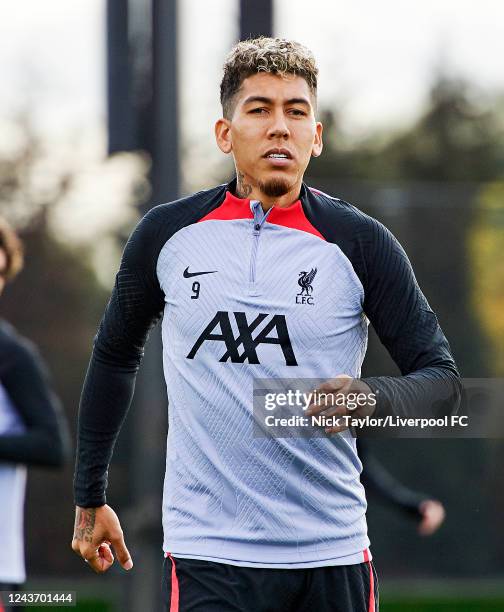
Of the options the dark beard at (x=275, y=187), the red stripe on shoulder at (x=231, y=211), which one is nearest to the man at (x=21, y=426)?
the red stripe on shoulder at (x=231, y=211)

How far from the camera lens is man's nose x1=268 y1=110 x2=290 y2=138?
2908 millimetres

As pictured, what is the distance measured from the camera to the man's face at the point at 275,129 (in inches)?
115

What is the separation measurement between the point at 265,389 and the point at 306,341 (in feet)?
0.48

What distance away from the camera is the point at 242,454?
2854 millimetres

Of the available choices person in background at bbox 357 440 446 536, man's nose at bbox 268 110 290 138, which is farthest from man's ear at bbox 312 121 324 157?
person in background at bbox 357 440 446 536

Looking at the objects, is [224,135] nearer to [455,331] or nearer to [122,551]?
[122,551]

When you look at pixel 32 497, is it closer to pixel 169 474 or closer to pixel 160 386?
pixel 160 386

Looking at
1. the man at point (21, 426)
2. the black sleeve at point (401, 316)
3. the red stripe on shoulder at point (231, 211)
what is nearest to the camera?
the black sleeve at point (401, 316)

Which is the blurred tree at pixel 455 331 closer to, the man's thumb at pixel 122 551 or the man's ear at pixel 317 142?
the man's ear at pixel 317 142

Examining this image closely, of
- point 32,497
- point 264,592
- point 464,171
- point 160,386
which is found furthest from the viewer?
point 464,171

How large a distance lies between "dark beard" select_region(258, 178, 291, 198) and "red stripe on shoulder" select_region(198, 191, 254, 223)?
0.06 metres

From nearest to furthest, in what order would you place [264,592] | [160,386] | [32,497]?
[264,592]
[160,386]
[32,497]

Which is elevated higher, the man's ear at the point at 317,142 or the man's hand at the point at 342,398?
the man's ear at the point at 317,142

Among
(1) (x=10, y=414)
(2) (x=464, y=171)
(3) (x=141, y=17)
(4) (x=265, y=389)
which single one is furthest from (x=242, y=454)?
(2) (x=464, y=171)
